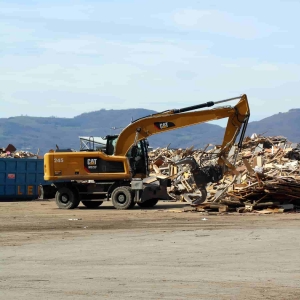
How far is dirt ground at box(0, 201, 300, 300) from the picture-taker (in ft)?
33.7

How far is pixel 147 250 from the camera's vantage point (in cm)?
1472

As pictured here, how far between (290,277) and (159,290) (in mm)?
2392

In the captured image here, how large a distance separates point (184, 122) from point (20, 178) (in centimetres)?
1193

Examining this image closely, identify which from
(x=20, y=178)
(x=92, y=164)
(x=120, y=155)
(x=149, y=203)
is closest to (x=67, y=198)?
(x=92, y=164)

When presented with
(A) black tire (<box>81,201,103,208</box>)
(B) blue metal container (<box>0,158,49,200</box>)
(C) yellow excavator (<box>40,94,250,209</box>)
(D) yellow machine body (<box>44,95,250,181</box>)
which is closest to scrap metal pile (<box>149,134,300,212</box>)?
(C) yellow excavator (<box>40,94,250,209</box>)

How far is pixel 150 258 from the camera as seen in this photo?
1355 centimetres

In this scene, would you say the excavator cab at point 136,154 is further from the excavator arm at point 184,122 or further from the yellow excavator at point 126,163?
the excavator arm at point 184,122

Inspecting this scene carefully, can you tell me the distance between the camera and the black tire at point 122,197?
86.7 ft

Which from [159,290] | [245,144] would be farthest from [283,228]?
[245,144]

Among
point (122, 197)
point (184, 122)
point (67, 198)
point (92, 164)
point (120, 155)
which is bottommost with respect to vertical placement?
point (67, 198)

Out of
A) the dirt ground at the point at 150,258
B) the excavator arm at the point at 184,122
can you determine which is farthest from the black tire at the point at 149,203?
the dirt ground at the point at 150,258

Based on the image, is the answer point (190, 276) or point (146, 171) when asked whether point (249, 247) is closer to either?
point (190, 276)

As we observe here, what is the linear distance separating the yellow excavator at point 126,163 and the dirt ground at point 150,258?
3.75 m

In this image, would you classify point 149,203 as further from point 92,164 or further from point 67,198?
point 67,198
